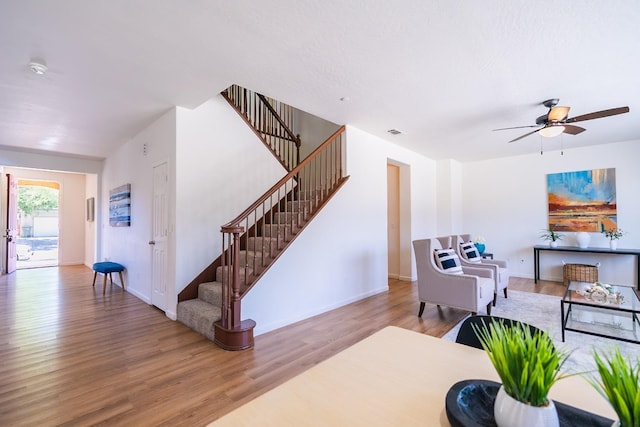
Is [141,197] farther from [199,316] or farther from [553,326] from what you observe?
[553,326]

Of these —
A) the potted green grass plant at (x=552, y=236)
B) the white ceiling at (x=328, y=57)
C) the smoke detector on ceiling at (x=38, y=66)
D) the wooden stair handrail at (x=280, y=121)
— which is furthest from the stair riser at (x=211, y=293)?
the potted green grass plant at (x=552, y=236)

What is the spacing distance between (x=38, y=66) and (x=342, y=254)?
388cm

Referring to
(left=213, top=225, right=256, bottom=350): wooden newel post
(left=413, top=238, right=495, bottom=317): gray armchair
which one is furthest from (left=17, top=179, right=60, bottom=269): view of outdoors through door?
(left=413, top=238, right=495, bottom=317): gray armchair

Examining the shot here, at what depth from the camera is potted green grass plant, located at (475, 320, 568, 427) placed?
653mm

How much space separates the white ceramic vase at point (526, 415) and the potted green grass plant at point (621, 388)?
0.37ft

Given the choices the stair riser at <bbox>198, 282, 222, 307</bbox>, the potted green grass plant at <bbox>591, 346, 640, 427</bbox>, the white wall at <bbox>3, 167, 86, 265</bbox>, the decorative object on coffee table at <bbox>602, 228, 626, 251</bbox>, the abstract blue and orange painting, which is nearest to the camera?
the potted green grass plant at <bbox>591, 346, 640, 427</bbox>

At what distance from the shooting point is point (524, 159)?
638 cm

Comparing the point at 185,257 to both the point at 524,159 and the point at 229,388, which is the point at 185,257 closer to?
the point at 229,388

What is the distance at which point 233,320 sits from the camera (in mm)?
2873

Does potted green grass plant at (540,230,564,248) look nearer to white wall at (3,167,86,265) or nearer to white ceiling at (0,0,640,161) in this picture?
white ceiling at (0,0,640,161)

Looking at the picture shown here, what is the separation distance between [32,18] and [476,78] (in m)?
3.75

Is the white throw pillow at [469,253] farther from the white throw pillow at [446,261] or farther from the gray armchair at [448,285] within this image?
the white throw pillow at [446,261]

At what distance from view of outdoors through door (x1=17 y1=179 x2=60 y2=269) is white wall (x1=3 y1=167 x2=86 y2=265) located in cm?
122

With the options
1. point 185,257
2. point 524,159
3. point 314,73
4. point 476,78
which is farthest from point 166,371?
point 524,159
